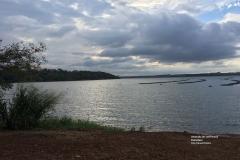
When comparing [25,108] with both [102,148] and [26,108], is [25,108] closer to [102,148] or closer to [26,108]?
[26,108]

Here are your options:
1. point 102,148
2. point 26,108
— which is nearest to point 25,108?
point 26,108

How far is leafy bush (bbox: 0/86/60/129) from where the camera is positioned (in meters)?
15.2

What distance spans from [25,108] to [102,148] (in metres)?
5.91

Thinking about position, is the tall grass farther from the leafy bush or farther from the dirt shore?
the dirt shore

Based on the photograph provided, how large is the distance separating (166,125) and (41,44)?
62.4ft

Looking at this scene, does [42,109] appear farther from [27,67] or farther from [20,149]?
[20,149]

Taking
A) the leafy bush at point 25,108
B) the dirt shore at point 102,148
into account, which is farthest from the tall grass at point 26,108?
the dirt shore at point 102,148

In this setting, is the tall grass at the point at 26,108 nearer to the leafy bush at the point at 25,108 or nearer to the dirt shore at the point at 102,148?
the leafy bush at the point at 25,108

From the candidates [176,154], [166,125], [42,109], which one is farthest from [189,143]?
[166,125]

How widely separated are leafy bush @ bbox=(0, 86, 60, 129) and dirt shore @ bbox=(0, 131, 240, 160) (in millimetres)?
1916

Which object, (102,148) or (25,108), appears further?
(25,108)

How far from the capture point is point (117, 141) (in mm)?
12086

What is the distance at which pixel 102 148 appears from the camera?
10.8 metres

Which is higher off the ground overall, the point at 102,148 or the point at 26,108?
the point at 26,108
